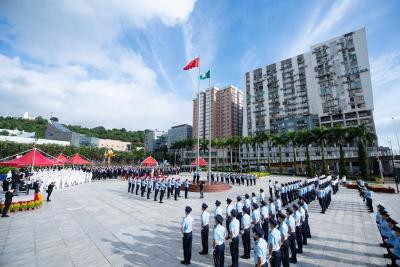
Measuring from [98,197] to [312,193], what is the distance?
18325 mm

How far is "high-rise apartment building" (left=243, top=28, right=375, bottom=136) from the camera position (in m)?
66.5

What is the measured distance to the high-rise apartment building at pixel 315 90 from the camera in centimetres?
6650

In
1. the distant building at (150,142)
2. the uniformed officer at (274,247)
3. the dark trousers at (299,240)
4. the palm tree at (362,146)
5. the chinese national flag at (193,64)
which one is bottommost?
the dark trousers at (299,240)

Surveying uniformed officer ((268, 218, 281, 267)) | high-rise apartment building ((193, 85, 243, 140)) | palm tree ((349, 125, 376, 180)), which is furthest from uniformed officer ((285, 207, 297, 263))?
high-rise apartment building ((193, 85, 243, 140))

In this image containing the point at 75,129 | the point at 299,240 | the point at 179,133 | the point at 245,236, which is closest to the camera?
the point at 245,236

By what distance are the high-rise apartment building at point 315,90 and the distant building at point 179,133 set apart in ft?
147

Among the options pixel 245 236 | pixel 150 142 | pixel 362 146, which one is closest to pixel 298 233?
pixel 245 236

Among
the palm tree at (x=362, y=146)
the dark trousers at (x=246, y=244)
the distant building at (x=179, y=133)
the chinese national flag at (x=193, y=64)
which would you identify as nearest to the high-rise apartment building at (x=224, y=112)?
the distant building at (x=179, y=133)

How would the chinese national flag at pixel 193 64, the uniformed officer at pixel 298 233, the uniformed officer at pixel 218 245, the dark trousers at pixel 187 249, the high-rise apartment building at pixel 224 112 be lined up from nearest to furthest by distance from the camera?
the uniformed officer at pixel 218 245, the dark trousers at pixel 187 249, the uniformed officer at pixel 298 233, the chinese national flag at pixel 193 64, the high-rise apartment building at pixel 224 112

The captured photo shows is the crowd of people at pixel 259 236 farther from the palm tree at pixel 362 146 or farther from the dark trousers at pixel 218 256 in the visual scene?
the palm tree at pixel 362 146

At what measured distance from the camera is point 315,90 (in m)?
75.0

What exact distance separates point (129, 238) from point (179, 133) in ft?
406

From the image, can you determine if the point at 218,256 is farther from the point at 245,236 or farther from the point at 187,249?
the point at 245,236

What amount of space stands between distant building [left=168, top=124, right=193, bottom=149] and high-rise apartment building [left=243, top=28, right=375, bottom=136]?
44915 millimetres
